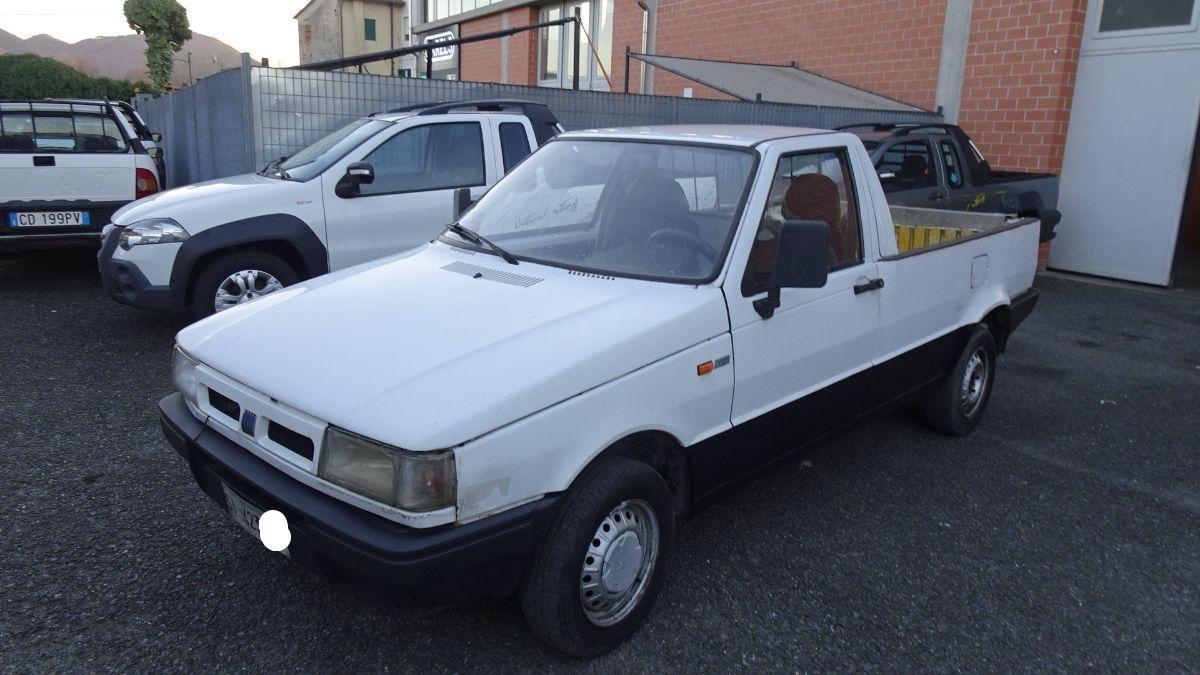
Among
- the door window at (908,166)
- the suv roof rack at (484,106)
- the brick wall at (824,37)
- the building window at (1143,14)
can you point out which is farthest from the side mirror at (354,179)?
the brick wall at (824,37)

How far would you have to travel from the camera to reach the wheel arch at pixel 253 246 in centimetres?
599

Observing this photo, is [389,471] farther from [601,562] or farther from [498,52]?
[498,52]

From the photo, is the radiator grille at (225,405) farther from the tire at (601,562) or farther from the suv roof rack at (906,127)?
the suv roof rack at (906,127)

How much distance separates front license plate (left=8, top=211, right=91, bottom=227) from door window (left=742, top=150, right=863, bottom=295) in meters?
7.25

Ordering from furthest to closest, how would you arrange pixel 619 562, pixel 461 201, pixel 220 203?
pixel 220 203
pixel 461 201
pixel 619 562

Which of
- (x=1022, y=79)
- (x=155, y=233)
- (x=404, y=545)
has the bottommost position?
(x=404, y=545)

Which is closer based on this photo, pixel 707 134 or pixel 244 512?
pixel 244 512

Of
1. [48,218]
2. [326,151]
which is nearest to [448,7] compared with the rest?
[48,218]

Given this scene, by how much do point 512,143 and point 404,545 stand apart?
535cm

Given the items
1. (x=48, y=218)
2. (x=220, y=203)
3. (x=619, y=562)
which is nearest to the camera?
(x=619, y=562)

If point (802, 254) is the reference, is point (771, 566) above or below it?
below

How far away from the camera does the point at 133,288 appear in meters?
6.01

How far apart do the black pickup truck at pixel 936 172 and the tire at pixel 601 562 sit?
5966 mm

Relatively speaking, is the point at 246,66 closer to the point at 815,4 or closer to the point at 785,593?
the point at 785,593
